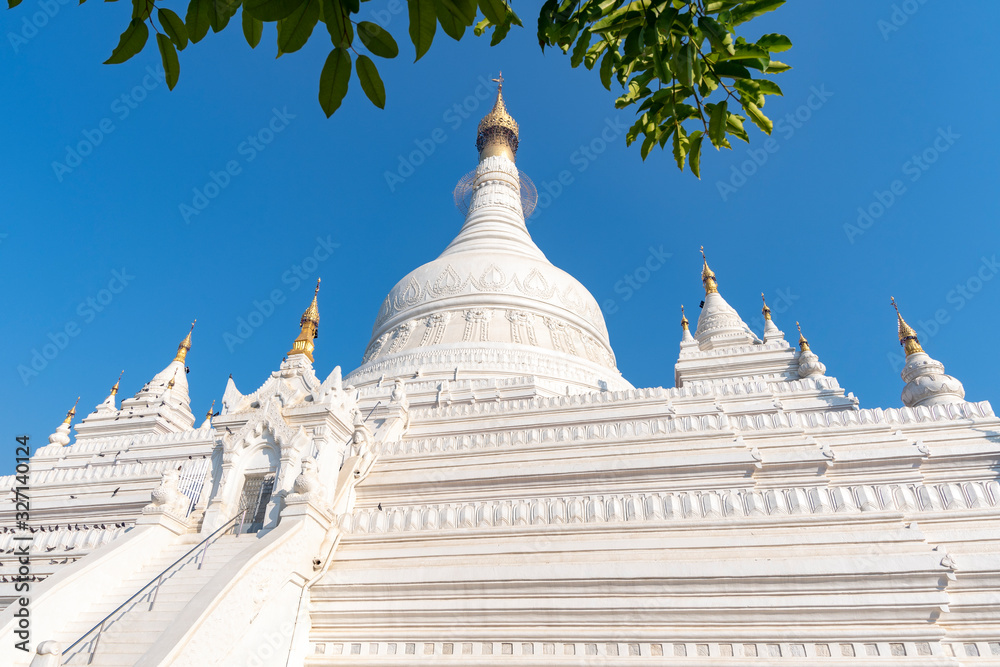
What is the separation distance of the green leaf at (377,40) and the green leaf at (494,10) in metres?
0.36

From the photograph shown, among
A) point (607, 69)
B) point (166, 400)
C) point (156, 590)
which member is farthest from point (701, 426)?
point (166, 400)

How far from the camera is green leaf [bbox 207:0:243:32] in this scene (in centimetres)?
244

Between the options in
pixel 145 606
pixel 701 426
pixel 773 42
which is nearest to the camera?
pixel 773 42

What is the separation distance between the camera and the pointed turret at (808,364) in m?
21.0

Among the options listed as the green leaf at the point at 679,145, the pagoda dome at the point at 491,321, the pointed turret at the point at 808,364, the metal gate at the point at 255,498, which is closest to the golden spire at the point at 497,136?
the pagoda dome at the point at 491,321

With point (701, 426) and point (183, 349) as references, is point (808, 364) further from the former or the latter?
point (183, 349)

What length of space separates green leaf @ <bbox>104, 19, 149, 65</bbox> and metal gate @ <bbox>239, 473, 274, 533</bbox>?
11.5m

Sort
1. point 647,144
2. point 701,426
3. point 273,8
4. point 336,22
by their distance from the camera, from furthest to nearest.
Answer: point 701,426
point 647,144
point 336,22
point 273,8

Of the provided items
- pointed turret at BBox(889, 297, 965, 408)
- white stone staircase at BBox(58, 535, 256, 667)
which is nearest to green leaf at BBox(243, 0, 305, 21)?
white stone staircase at BBox(58, 535, 256, 667)

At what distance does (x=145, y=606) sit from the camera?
32.2ft

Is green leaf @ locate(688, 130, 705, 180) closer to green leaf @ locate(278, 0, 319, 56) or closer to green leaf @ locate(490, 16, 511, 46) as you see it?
green leaf @ locate(490, 16, 511, 46)

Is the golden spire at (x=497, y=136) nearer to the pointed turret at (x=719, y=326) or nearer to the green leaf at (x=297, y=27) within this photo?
the pointed turret at (x=719, y=326)

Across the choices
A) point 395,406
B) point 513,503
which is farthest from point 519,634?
point 395,406

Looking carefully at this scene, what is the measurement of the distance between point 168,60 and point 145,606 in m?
10.0
